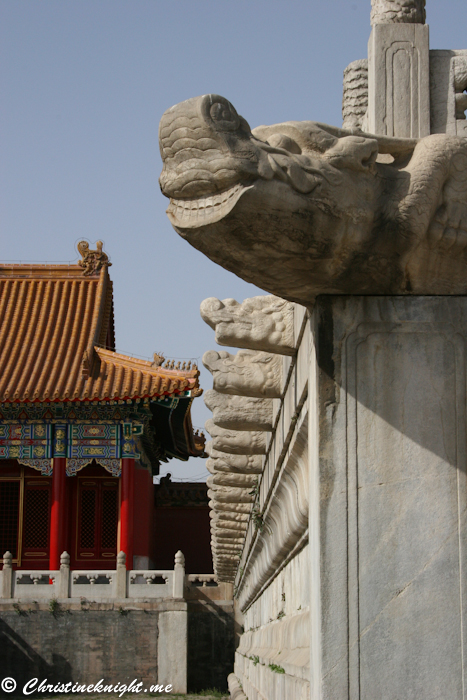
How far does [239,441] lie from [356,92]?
3.02 meters

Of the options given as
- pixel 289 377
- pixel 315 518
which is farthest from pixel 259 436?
pixel 315 518

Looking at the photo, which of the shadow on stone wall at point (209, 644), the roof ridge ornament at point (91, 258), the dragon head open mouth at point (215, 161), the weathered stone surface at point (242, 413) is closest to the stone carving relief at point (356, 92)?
the dragon head open mouth at point (215, 161)

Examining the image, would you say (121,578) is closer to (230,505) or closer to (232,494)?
(230,505)

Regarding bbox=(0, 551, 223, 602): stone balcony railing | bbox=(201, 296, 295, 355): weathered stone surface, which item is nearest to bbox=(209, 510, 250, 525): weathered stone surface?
bbox=(201, 296, 295, 355): weathered stone surface

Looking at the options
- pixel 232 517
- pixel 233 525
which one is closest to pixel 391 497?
pixel 232 517

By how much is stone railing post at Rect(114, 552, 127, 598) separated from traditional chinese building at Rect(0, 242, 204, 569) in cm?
220

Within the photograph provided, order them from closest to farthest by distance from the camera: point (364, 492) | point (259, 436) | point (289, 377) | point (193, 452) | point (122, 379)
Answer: point (364, 492), point (289, 377), point (259, 436), point (122, 379), point (193, 452)

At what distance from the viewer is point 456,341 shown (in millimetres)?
2869

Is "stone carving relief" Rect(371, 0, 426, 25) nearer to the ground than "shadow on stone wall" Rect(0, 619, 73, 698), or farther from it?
farther from it

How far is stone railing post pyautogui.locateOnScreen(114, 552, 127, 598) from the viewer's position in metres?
18.0

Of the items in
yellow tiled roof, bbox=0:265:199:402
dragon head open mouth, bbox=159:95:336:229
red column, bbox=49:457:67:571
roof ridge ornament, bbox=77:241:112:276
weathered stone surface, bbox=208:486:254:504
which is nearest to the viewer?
dragon head open mouth, bbox=159:95:336:229

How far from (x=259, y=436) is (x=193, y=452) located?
20647 mm

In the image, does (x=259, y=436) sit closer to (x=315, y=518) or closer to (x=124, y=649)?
(x=315, y=518)

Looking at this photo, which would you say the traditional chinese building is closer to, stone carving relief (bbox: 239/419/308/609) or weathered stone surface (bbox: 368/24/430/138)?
stone carving relief (bbox: 239/419/308/609)
